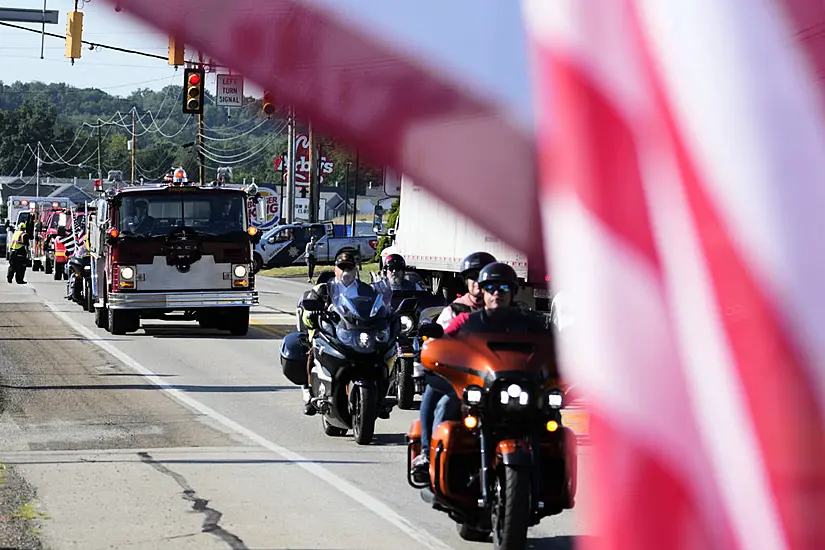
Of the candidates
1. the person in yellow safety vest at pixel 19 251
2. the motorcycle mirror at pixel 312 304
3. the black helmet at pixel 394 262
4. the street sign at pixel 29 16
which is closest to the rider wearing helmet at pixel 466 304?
the motorcycle mirror at pixel 312 304

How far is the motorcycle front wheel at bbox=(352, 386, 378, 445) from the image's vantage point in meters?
11.6

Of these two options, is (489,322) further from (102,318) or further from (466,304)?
(102,318)

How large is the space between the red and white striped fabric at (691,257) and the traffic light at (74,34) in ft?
1.46

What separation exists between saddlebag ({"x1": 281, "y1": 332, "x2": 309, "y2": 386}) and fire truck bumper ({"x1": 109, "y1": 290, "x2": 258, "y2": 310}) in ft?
35.3

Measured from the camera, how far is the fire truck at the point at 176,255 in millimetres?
22922

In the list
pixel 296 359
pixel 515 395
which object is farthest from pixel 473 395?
pixel 296 359

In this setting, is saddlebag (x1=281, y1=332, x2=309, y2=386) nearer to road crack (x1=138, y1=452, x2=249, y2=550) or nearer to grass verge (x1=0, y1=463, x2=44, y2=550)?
road crack (x1=138, y1=452, x2=249, y2=550)

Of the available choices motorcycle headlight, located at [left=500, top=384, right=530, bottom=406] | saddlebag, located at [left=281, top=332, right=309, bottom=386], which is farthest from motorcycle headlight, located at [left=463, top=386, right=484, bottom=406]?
saddlebag, located at [left=281, top=332, right=309, bottom=386]

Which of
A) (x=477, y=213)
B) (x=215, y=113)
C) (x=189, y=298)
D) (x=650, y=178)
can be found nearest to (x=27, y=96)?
(x=215, y=113)

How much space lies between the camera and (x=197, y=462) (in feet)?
34.9

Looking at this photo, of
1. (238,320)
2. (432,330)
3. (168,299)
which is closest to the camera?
(432,330)

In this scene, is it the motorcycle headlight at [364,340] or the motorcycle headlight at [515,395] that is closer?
the motorcycle headlight at [515,395]

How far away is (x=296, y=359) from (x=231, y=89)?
454 inches

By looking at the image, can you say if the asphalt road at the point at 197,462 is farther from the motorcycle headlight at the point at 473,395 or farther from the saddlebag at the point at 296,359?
the motorcycle headlight at the point at 473,395
